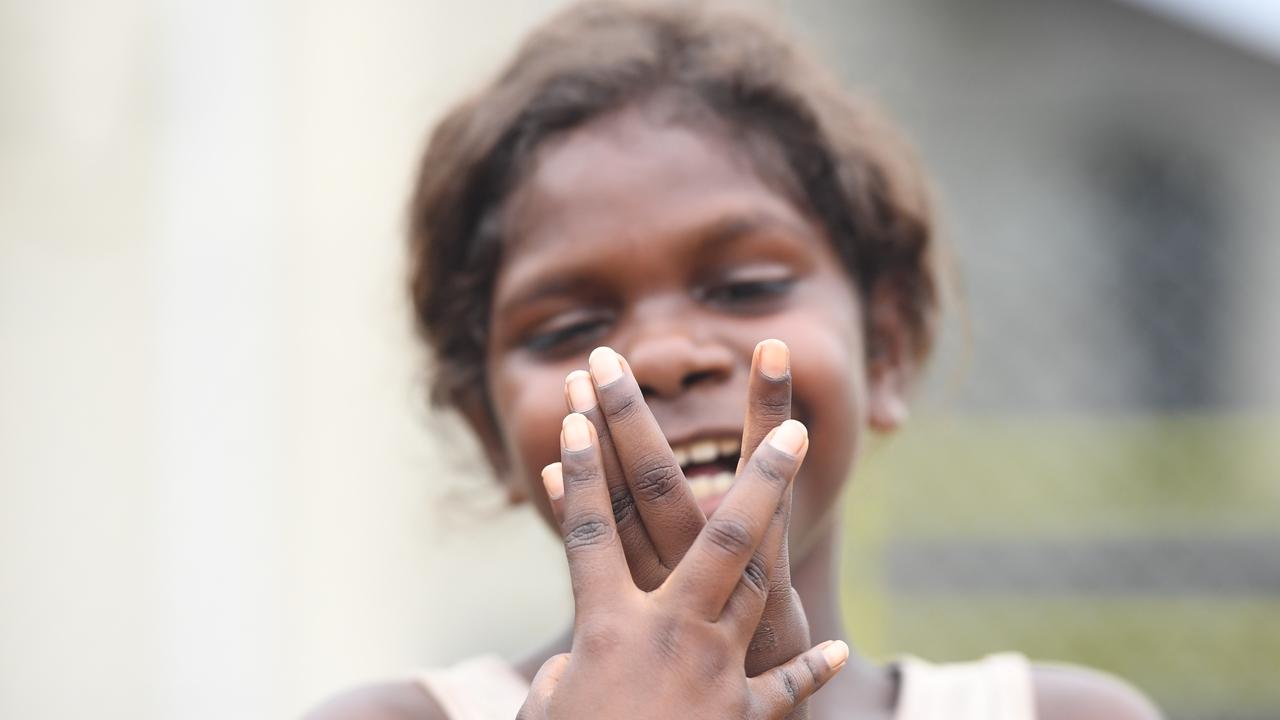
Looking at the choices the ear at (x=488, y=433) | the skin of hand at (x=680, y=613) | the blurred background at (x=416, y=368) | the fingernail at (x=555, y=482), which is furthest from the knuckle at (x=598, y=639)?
the blurred background at (x=416, y=368)

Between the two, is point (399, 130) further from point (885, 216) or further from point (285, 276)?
point (885, 216)

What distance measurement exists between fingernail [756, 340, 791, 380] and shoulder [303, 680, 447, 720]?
649mm

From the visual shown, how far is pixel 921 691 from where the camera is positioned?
55.7 inches

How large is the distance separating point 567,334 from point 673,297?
4.9 inches

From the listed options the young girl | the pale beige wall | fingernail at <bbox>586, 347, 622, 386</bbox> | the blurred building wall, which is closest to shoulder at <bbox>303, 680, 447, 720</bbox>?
the young girl

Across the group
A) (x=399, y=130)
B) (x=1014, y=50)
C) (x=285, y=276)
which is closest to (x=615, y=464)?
(x=285, y=276)

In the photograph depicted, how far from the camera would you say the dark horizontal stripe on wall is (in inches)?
152

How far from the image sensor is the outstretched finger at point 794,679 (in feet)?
2.78

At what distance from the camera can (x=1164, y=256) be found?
13.5 ft

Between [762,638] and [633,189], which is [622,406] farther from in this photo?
[633,189]

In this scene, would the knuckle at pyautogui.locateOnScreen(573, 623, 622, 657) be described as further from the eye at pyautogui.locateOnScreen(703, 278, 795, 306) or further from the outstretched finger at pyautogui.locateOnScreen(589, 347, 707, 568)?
the eye at pyautogui.locateOnScreen(703, 278, 795, 306)

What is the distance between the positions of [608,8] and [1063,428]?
268 cm

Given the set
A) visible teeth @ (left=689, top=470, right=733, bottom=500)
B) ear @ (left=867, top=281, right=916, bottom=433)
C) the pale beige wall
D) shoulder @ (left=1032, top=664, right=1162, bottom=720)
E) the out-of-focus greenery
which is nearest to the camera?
visible teeth @ (left=689, top=470, right=733, bottom=500)

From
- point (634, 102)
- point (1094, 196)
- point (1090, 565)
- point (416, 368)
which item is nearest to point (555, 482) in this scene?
point (634, 102)
